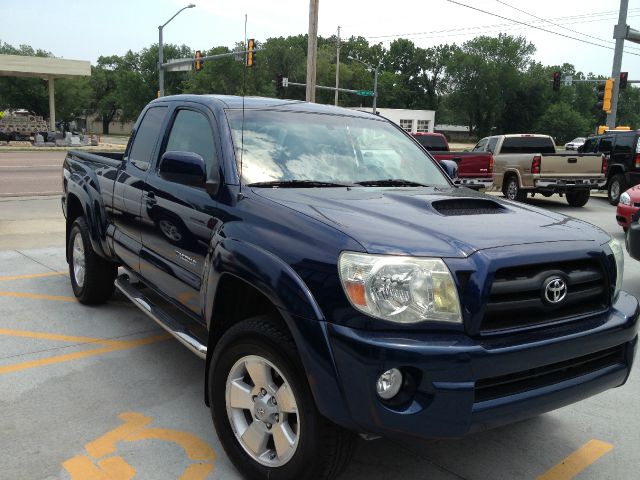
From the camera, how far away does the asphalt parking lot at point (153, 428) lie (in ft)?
9.95

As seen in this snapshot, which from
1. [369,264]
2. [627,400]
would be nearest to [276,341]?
[369,264]

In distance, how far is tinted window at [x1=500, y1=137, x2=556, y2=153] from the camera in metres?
17.5

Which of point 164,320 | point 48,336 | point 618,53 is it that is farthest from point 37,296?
point 618,53

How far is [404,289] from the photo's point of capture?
2.36 m

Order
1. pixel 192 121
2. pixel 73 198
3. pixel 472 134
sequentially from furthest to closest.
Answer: pixel 472 134 < pixel 73 198 < pixel 192 121

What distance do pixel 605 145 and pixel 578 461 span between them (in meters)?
15.7

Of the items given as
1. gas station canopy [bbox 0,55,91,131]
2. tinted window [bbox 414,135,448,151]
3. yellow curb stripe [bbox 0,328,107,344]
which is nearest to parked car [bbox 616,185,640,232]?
yellow curb stripe [bbox 0,328,107,344]

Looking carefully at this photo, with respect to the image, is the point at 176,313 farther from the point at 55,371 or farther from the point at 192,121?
the point at 192,121

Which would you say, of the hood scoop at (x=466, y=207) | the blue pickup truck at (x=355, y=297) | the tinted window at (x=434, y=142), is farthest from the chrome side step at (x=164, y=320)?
the tinted window at (x=434, y=142)

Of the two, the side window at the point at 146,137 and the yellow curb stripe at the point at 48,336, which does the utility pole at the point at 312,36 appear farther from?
the yellow curb stripe at the point at 48,336

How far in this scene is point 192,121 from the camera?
4.00m

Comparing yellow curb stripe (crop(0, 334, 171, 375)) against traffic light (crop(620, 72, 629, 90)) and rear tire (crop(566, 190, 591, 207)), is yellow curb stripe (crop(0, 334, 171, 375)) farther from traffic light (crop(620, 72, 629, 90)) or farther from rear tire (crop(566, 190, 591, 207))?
traffic light (crop(620, 72, 629, 90))

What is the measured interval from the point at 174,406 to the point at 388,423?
183 cm

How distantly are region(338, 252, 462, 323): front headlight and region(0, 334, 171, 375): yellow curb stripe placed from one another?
2.86m
